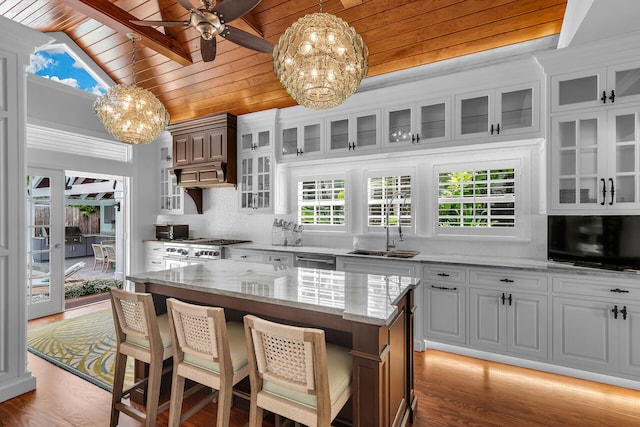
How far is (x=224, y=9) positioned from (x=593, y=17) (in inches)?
101

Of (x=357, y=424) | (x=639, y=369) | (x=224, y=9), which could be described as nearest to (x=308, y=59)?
(x=224, y=9)

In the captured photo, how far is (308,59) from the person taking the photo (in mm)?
1688

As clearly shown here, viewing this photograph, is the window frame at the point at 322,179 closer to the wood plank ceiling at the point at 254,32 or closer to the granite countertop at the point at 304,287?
the wood plank ceiling at the point at 254,32

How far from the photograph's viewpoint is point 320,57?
5.49ft

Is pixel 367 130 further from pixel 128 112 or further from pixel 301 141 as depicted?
pixel 128 112

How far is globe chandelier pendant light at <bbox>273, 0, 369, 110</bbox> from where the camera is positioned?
1.66 meters

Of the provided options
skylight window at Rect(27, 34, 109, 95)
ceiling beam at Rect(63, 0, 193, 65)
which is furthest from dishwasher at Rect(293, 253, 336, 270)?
skylight window at Rect(27, 34, 109, 95)

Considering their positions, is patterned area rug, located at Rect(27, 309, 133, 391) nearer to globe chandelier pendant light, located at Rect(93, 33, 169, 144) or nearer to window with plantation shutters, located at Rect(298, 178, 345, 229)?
globe chandelier pendant light, located at Rect(93, 33, 169, 144)

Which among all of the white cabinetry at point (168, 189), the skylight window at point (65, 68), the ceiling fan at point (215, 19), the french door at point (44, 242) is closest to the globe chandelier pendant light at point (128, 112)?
the ceiling fan at point (215, 19)

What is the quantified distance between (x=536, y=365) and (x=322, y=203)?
291 centimetres

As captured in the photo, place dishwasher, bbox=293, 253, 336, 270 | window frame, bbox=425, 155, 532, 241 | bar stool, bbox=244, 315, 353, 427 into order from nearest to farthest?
bar stool, bbox=244, 315, 353, 427
window frame, bbox=425, 155, 532, 241
dishwasher, bbox=293, 253, 336, 270

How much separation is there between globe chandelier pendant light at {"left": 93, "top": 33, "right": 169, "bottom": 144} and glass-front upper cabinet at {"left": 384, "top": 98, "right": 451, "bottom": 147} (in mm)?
2371

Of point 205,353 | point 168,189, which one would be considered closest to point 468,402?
point 205,353

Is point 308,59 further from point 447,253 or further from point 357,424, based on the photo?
point 447,253
